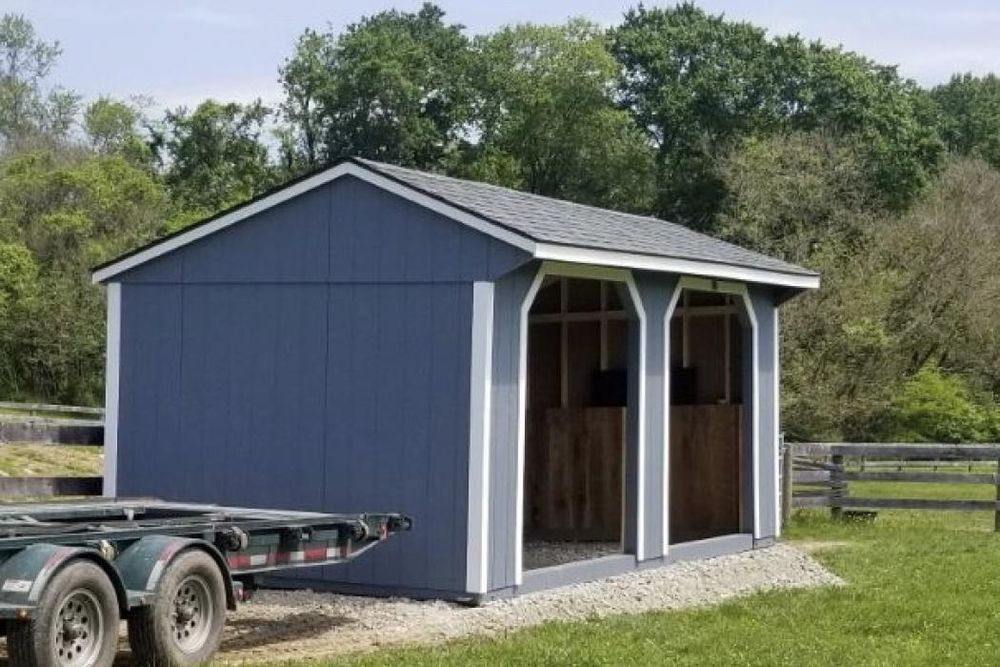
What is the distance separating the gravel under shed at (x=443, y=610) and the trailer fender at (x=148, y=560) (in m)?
0.83

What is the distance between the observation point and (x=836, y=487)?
18.8 metres

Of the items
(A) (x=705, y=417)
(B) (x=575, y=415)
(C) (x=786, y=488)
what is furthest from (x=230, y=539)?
(C) (x=786, y=488)

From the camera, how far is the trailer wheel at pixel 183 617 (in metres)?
8.16

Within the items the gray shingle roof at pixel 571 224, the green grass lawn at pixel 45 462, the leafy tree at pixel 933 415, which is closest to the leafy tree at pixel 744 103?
the leafy tree at pixel 933 415

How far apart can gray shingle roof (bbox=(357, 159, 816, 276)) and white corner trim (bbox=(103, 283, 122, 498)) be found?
2.44 m

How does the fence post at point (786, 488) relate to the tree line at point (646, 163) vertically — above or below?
below

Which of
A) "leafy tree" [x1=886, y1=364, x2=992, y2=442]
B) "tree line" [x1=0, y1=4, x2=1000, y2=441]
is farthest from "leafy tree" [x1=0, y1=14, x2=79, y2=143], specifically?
"leafy tree" [x1=886, y1=364, x2=992, y2=442]

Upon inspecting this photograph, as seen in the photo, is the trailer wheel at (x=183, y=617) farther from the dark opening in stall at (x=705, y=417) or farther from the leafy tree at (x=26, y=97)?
the leafy tree at (x=26, y=97)

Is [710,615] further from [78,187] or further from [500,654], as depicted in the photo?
[78,187]

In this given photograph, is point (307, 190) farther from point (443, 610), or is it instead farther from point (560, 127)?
point (560, 127)

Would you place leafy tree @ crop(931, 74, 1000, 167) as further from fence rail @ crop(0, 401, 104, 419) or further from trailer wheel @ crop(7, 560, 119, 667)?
trailer wheel @ crop(7, 560, 119, 667)

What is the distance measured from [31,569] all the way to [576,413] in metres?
8.96

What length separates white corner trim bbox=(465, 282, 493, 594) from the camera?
1105 cm

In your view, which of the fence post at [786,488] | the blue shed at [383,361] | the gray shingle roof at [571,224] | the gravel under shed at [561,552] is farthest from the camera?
the fence post at [786,488]
